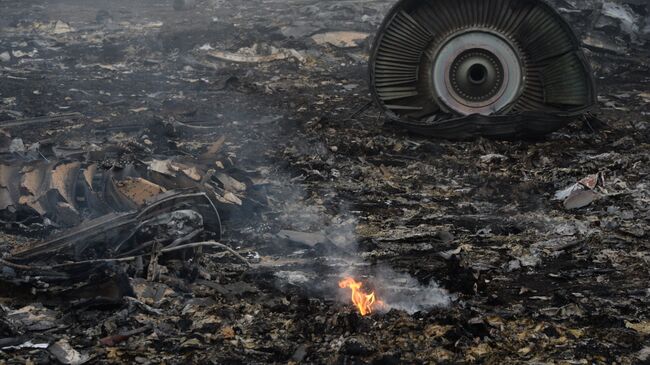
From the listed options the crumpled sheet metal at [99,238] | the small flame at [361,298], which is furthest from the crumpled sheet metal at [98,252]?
the small flame at [361,298]

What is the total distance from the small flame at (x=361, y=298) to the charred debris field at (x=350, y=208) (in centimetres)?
2

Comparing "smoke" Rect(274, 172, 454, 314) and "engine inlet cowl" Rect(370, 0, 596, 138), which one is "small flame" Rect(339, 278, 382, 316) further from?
"engine inlet cowl" Rect(370, 0, 596, 138)

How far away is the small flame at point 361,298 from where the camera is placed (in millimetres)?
4975

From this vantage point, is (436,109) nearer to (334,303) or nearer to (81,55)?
(334,303)

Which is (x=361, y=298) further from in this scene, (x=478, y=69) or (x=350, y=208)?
(x=478, y=69)

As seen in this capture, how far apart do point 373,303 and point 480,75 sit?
4.82 meters

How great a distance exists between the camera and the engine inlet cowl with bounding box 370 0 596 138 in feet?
28.5

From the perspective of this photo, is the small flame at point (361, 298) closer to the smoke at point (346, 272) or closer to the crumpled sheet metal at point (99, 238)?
the smoke at point (346, 272)

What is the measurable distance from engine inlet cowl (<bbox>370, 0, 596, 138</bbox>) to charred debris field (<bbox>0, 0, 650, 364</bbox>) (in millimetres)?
27

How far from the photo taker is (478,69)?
8977 millimetres

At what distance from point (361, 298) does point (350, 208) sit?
202cm

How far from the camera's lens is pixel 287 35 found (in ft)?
50.9

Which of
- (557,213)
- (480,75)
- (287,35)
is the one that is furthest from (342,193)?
(287,35)

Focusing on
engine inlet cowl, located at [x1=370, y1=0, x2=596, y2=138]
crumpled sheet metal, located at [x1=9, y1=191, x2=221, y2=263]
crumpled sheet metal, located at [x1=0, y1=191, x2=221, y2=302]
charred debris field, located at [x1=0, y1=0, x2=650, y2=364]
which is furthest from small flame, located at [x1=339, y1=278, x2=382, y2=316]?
engine inlet cowl, located at [x1=370, y1=0, x2=596, y2=138]
